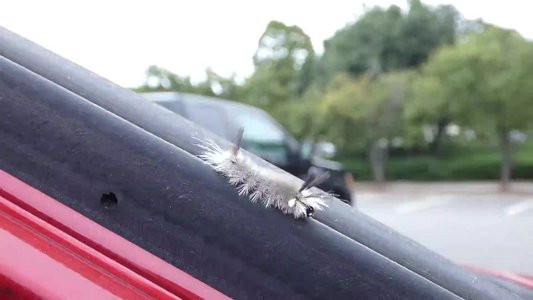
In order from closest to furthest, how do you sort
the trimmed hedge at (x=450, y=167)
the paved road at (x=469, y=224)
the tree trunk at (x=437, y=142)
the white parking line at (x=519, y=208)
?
the paved road at (x=469, y=224) → the white parking line at (x=519, y=208) → the trimmed hedge at (x=450, y=167) → the tree trunk at (x=437, y=142)

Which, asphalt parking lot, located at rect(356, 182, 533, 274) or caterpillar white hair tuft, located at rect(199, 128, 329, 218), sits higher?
asphalt parking lot, located at rect(356, 182, 533, 274)

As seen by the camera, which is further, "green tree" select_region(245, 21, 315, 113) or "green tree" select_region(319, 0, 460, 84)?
"green tree" select_region(319, 0, 460, 84)

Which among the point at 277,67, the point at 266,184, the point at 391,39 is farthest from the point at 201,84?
the point at 266,184

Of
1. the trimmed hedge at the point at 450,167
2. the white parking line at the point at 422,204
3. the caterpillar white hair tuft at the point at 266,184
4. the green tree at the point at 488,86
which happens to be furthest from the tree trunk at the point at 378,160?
the caterpillar white hair tuft at the point at 266,184

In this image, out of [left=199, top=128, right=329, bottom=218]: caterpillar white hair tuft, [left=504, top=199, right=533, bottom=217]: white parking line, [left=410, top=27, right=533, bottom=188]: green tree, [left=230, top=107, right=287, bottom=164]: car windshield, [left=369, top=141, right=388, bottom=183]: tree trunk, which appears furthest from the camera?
[left=369, top=141, right=388, bottom=183]: tree trunk

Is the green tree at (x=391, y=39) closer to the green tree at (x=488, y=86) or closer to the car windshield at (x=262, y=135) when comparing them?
the green tree at (x=488, y=86)

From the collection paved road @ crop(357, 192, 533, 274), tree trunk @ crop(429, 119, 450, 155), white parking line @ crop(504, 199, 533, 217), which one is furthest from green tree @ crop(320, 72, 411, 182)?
white parking line @ crop(504, 199, 533, 217)

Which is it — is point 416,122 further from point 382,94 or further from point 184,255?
point 184,255

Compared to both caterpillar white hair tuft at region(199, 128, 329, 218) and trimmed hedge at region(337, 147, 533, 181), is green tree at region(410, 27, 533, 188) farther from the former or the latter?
caterpillar white hair tuft at region(199, 128, 329, 218)
